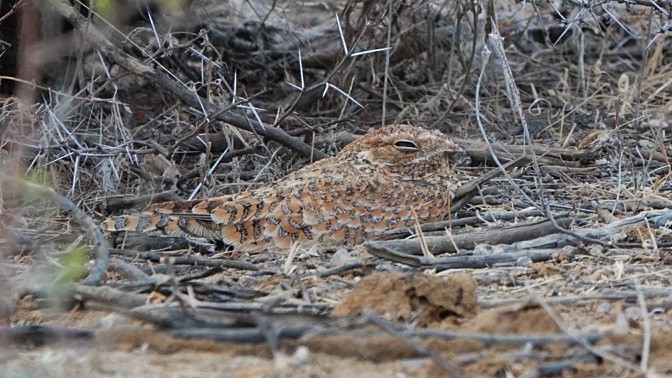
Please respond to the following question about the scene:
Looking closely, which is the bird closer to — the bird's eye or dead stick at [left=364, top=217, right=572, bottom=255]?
the bird's eye

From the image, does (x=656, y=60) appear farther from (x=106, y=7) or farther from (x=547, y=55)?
(x=106, y=7)

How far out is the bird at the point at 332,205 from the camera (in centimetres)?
459

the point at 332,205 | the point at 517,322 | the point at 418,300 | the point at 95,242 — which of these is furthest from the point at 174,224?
the point at 517,322

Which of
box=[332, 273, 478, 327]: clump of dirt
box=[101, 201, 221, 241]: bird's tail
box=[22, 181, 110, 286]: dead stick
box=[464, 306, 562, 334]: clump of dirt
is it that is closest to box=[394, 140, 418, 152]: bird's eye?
box=[101, 201, 221, 241]: bird's tail

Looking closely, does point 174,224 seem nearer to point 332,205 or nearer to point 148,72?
point 332,205

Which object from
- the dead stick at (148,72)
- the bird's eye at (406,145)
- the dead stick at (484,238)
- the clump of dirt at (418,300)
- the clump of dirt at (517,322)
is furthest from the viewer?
the dead stick at (148,72)

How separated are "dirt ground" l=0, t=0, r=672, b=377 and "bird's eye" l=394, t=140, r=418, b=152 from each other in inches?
14.8

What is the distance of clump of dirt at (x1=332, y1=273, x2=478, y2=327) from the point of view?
10.2 feet

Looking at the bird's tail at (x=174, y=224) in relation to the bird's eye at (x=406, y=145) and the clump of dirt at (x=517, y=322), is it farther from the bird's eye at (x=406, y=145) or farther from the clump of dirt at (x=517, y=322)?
the clump of dirt at (x=517, y=322)

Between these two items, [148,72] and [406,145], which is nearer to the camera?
[406,145]

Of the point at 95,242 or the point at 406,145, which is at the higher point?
the point at 95,242

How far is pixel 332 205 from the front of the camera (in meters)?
4.67

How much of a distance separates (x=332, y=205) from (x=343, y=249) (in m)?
0.35

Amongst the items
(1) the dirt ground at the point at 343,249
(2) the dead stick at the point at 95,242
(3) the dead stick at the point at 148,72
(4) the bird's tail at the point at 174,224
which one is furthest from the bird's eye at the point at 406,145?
(2) the dead stick at the point at 95,242
